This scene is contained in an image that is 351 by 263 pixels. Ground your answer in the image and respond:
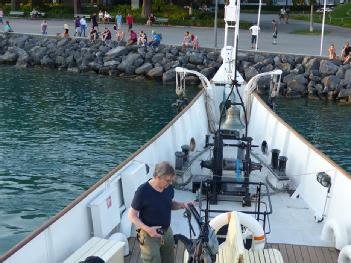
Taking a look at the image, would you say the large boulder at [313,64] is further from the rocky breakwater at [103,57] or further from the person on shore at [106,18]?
the person on shore at [106,18]

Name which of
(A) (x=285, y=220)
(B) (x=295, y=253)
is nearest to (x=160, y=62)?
(A) (x=285, y=220)

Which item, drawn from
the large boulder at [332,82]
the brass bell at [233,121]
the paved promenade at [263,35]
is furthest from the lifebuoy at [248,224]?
the paved promenade at [263,35]

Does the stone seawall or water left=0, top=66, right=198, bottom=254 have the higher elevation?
the stone seawall

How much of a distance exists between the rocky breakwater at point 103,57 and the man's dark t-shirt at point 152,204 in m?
28.6

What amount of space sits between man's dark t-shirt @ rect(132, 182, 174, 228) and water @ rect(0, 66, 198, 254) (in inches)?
306

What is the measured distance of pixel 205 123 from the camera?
17.6 m

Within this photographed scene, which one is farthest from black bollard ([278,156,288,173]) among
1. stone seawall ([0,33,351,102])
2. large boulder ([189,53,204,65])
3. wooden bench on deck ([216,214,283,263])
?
large boulder ([189,53,204,65])

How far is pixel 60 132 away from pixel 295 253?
1646 centimetres

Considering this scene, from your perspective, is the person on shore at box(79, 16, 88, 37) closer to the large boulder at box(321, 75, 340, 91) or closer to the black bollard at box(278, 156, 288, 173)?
the large boulder at box(321, 75, 340, 91)

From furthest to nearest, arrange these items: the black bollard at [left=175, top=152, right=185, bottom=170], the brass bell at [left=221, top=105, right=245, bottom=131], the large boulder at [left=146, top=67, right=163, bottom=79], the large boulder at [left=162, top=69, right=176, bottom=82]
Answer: the large boulder at [left=146, top=67, right=163, bottom=79]
the large boulder at [left=162, top=69, right=176, bottom=82]
the black bollard at [left=175, top=152, right=185, bottom=170]
the brass bell at [left=221, top=105, right=245, bottom=131]

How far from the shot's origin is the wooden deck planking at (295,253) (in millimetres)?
8328

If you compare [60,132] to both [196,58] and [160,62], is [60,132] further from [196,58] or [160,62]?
[196,58]

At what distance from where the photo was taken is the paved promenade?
37875 mm

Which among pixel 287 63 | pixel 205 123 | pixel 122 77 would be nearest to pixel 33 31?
pixel 122 77
